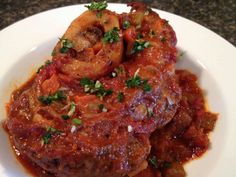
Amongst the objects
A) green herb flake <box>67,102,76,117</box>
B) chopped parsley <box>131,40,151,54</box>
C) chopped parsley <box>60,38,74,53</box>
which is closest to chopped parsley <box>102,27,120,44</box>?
chopped parsley <box>131,40,151,54</box>

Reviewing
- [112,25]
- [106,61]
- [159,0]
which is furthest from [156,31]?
[159,0]

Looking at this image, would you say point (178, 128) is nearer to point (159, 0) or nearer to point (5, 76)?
point (5, 76)

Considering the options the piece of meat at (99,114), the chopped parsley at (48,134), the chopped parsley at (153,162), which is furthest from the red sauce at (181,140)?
the chopped parsley at (48,134)

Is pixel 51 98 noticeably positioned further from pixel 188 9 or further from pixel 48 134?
pixel 188 9

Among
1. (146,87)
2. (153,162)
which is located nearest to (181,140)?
(153,162)

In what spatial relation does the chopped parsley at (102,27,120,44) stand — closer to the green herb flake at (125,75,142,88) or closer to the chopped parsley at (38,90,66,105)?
the green herb flake at (125,75,142,88)
